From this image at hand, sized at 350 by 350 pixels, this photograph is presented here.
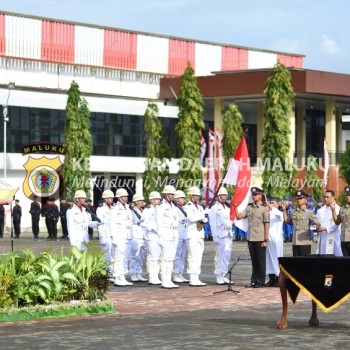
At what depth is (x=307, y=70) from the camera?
173 feet

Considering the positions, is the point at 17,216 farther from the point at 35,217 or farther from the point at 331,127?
the point at 331,127

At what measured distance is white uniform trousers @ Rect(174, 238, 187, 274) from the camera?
2257cm

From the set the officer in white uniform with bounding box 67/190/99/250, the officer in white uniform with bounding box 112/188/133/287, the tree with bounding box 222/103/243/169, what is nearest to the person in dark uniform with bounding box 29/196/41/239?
the tree with bounding box 222/103/243/169

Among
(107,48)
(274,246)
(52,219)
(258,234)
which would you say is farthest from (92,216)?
(107,48)

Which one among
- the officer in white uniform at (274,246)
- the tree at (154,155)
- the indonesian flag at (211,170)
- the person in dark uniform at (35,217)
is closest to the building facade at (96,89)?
the person in dark uniform at (35,217)

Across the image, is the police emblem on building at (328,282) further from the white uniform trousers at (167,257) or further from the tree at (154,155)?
the tree at (154,155)

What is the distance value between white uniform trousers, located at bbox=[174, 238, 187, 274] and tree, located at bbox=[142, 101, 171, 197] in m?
26.2

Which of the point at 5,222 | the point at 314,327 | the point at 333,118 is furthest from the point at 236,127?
the point at 314,327

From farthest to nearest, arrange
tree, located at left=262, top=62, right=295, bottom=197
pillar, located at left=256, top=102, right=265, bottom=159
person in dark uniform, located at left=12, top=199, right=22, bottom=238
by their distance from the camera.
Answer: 1. pillar, located at left=256, top=102, right=265, bottom=159
2. tree, located at left=262, top=62, right=295, bottom=197
3. person in dark uniform, located at left=12, top=199, right=22, bottom=238

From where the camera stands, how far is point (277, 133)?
149 feet

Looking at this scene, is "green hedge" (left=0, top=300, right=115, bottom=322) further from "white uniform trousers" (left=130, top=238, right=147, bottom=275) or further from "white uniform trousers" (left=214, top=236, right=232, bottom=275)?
"white uniform trousers" (left=130, top=238, right=147, bottom=275)

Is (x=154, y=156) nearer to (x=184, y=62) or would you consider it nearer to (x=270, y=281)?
(x=184, y=62)

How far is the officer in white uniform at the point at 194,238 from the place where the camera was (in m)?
21.3

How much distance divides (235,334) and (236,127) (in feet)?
127
